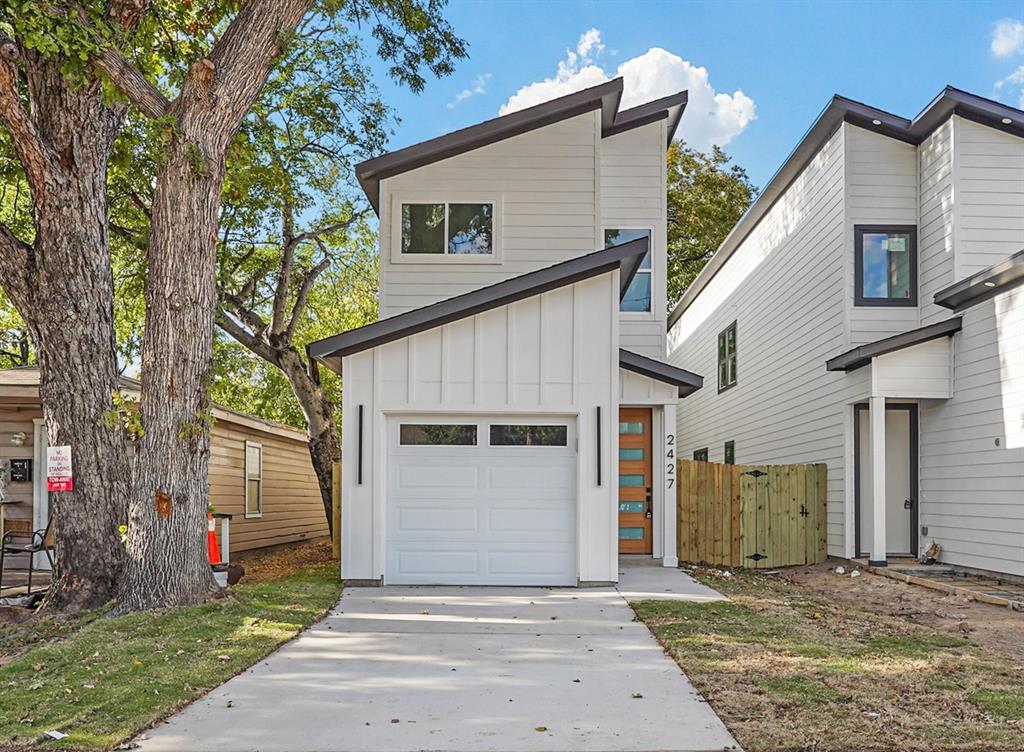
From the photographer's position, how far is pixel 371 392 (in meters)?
11.3

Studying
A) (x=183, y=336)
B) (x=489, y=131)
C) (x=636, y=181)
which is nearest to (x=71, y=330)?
(x=183, y=336)

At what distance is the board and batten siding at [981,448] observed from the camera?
1139cm

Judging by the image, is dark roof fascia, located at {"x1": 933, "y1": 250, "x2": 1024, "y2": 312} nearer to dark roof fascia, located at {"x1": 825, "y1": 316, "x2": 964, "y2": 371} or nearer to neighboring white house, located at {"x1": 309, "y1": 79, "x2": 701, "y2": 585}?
dark roof fascia, located at {"x1": 825, "y1": 316, "x2": 964, "y2": 371}

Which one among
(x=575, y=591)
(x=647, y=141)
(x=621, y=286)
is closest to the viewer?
(x=575, y=591)

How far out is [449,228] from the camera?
14406 millimetres

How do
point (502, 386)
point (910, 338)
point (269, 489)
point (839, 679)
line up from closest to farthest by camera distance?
point (839, 679) → point (502, 386) → point (910, 338) → point (269, 489)

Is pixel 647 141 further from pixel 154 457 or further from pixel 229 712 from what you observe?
pixel 229 712

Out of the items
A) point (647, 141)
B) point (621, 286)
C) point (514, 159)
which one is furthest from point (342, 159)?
point (621, 286)

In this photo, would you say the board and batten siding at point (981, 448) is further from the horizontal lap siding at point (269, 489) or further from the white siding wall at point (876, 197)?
the horizontal lap siding at point (269, 489)

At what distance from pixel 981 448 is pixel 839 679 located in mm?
6951

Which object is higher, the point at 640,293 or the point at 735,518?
the point at 640,293

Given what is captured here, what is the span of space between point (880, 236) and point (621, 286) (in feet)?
16.0

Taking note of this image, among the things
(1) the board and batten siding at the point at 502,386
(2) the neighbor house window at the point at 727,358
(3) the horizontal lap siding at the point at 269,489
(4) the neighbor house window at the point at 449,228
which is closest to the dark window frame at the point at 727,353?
(2) the neighbor house window at the point at 727,358

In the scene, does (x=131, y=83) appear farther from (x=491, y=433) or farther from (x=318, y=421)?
(x=318, y=421)
